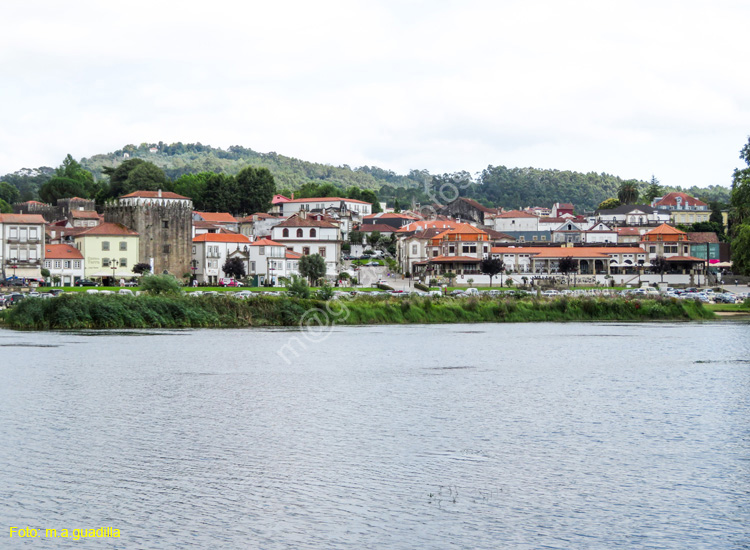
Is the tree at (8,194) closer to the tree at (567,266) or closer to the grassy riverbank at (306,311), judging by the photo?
the tree at (567,266)

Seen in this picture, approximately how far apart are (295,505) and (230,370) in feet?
64.4

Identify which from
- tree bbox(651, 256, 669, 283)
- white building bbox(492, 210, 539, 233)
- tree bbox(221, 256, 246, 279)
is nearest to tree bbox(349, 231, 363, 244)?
white building bbox(492, 210, 539, 233)

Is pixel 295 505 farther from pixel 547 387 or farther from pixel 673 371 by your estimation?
pixel 673 371

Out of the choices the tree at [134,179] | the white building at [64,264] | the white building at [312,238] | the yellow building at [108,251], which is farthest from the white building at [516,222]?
the white building at [64,264]

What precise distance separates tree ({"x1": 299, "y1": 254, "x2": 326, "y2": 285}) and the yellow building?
63.8 ft

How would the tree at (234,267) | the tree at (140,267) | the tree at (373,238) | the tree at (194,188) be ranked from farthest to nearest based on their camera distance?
1. the tree at (194,188)
2. the tree at (373,238)
3. the tree at (234,267)
4. the tree at (140,267)

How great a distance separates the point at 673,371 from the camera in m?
34.2

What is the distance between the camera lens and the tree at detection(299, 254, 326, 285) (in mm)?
A: 96688

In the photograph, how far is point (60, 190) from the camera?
15888 centimetres

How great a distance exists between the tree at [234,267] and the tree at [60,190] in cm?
6834

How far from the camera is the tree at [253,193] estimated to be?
147500 millimetres

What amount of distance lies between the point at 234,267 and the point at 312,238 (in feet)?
43.1

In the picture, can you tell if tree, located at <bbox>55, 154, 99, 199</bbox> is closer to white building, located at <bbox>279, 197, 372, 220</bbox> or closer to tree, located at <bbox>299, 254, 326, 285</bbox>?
white building, located at <bbox>279, 197, 372, 220</bbox>

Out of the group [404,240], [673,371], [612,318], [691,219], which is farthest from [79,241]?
[691,219]
